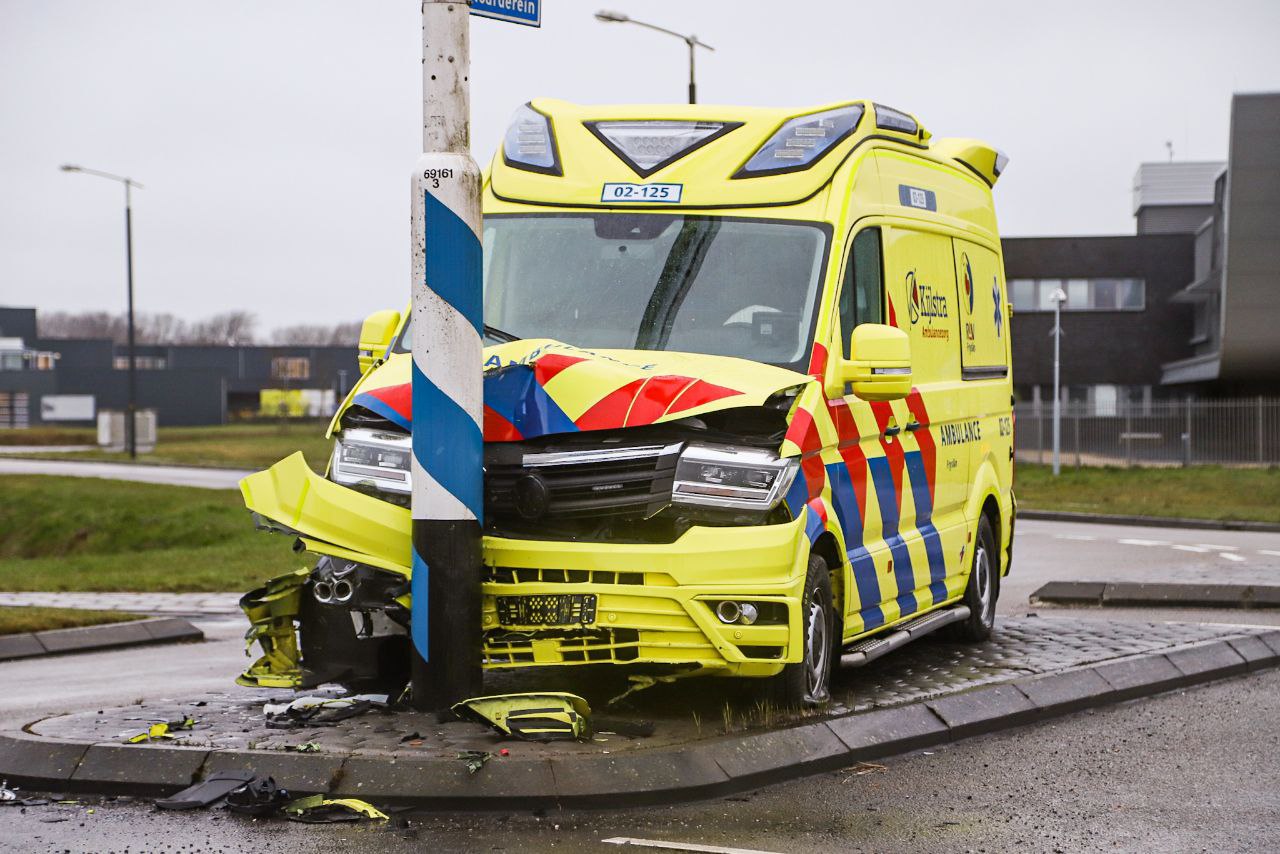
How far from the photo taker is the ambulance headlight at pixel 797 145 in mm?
8789

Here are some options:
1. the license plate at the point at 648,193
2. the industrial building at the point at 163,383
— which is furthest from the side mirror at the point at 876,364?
the industrial building at the point at 163,383

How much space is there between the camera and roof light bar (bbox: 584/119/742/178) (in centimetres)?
884

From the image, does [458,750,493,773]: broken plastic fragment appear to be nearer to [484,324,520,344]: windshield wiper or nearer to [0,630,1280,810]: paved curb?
[0,630,1280,810]: paved curb

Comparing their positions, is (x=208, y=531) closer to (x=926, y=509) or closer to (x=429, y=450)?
(x=926, y=509)

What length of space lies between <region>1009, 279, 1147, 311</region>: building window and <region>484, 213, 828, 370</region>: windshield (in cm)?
4810

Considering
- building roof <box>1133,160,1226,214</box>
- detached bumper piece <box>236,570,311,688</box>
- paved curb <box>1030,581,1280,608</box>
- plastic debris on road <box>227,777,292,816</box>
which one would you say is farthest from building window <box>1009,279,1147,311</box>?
plastic debris on road <box>227,777,292,816</box>

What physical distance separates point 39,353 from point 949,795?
372 ft

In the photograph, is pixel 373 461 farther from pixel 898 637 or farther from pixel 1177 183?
pixel 1177 183

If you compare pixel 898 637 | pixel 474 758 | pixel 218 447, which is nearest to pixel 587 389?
pixel 474 758

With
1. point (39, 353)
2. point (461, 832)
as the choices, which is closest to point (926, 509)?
point (461, 832)

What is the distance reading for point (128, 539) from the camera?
1073 inches

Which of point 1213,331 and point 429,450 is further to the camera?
point 1213,331

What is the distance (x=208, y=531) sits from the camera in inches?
1017

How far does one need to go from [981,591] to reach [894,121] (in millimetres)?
3295
